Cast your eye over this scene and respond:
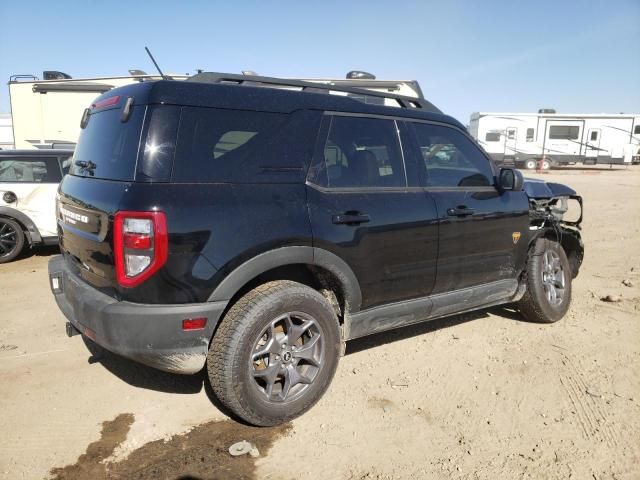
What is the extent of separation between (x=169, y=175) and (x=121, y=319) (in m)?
0.76

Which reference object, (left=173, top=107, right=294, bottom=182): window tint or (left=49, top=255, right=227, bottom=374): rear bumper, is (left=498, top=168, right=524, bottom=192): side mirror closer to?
(left=173, top=107, right=294, bottom=182): window tint

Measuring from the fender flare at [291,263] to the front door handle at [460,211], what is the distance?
0.96 metres

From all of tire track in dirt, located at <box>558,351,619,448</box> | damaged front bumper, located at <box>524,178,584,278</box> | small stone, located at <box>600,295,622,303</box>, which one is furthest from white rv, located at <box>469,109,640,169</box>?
tire track in dirt, located at <box>558,351,619,448</box>

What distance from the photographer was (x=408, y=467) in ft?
7.95

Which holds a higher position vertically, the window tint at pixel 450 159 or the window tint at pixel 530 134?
the window tint at pixel 530 134

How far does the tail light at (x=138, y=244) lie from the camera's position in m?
2.28

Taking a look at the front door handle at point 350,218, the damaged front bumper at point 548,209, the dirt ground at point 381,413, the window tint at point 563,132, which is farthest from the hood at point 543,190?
the window tint at point 563,132

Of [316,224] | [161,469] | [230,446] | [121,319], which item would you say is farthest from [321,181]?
[161,469]

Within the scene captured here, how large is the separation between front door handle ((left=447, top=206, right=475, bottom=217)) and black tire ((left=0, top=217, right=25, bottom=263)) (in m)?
5.91

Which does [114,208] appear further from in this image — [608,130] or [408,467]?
[608,130]

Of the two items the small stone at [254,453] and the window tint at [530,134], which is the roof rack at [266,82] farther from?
the window tint at [530,134]

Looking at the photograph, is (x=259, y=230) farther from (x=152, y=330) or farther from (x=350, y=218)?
(x=152, y=330)

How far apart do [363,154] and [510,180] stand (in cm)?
136

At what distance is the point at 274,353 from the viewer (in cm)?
274
